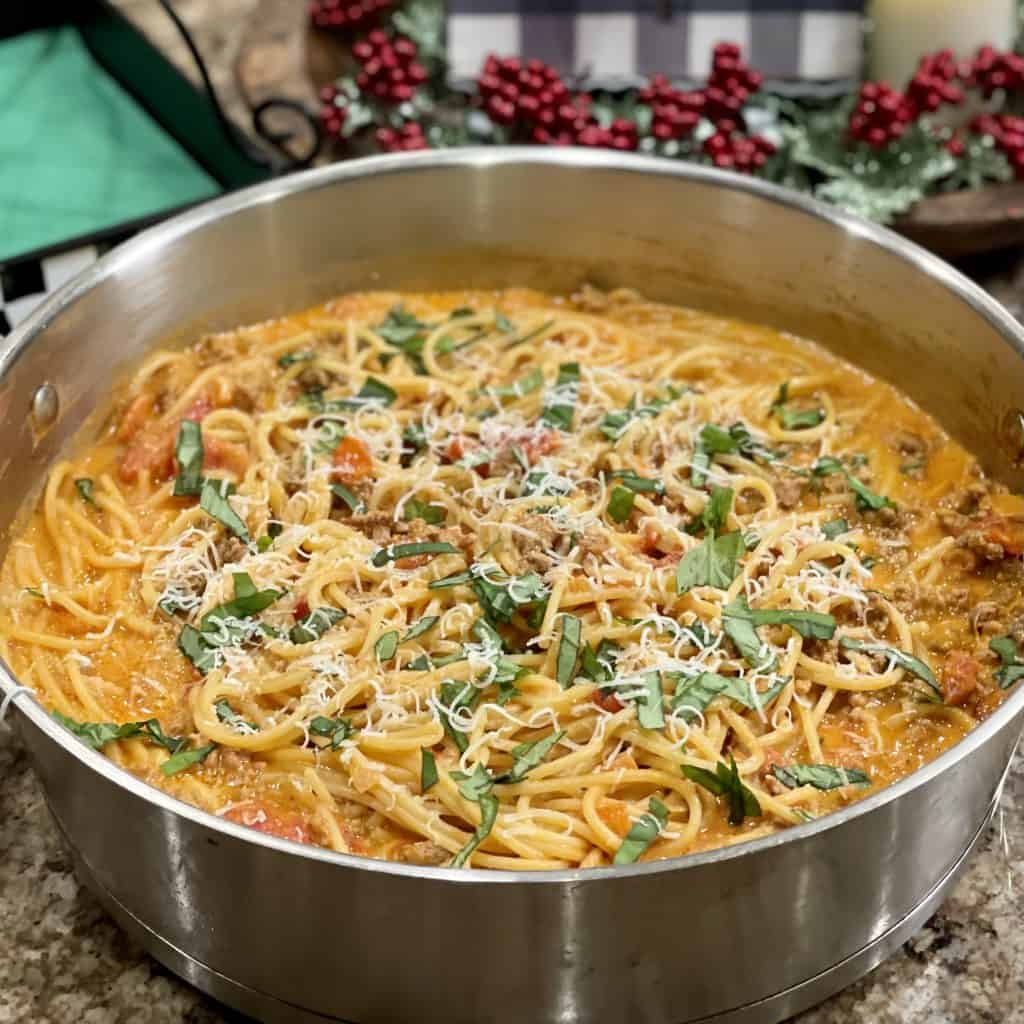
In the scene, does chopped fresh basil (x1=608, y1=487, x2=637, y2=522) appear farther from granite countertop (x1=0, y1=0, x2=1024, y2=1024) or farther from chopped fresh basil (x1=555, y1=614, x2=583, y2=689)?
granite countertop (x1=0, y1=0, x2=1024, y2=1024)

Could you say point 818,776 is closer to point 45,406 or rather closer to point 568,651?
point 568,651

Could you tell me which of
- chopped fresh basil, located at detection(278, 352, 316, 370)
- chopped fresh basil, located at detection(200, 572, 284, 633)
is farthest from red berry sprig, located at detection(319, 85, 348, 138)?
chopped fresh basil, located at detection(200, 572, 284, 633)

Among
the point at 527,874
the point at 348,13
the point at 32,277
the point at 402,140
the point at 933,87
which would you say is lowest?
the point at 527,874

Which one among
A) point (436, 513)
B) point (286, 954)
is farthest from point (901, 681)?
point (286, 954)

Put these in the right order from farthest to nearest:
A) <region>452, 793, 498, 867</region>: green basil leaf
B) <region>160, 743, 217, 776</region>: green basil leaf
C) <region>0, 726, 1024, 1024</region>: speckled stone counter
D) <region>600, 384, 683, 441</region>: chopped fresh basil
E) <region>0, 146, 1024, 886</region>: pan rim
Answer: <region>600, 384, 683, 441</region>: chopped fresh basil → <region>160, 743, 217, 776</region>: green basil leaf → <region>0, 726, 1024, 1024</region>: speckled stone counter → <region>452, 793, 498, 867</region>: green basil leaf → <region>0, 146, 1024, 886</region>: pan rim

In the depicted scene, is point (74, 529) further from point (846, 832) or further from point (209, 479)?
point (846, 832)

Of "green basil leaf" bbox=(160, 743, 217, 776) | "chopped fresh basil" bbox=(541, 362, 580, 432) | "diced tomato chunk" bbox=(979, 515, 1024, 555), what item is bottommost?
"green basil leaf" bbox=(160, 743, 217, 776)

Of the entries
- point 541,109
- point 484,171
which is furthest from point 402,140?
point 484,171

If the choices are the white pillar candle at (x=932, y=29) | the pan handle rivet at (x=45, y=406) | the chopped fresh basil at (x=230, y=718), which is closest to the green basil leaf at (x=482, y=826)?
the chopped fresh basil at (x=230, y=718)
